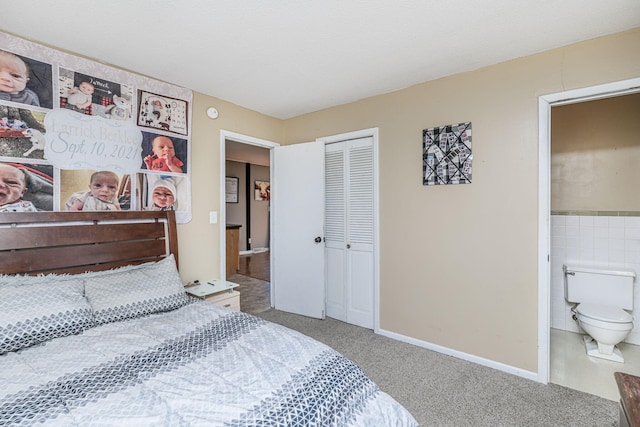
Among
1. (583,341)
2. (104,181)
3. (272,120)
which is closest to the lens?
(104,181)

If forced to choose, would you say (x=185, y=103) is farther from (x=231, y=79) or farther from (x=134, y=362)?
(x=134, y=362)

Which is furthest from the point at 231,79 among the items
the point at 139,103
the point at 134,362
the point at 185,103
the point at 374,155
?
the point at 134,362

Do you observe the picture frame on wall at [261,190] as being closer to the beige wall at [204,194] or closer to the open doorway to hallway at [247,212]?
the open doorway to hallway at [247,212]

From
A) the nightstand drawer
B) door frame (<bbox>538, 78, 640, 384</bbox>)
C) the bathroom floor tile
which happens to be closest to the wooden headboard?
the nightstand drawer

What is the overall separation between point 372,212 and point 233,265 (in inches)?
142

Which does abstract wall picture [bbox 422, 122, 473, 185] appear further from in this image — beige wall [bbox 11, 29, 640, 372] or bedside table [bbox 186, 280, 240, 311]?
bedside table [bbox 186, 280, 240, 311]

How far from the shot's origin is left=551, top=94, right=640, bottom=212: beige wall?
111 inches

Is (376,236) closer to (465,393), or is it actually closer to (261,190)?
(465,393)

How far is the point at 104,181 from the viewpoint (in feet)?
7.77

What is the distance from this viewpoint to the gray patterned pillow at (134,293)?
1873 mm

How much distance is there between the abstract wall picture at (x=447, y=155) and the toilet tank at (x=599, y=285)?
1.58 m

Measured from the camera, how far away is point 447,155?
2.67 metres

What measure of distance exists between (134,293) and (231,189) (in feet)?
19.2

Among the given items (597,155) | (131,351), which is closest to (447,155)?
(597,155)
